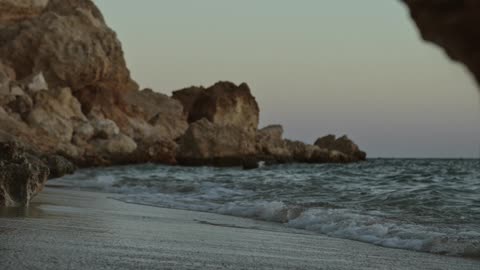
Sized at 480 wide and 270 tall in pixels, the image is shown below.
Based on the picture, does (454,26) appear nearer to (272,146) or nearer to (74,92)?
(272,146)

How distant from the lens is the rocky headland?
133 ft

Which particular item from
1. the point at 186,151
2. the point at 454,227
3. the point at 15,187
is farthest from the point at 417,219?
the point at 186,151

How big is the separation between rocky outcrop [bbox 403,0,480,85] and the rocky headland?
34.4m

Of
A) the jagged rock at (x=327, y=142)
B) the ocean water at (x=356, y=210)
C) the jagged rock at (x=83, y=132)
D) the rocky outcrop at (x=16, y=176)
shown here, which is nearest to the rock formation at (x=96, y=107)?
the jagged rock at (x=83, y=132)

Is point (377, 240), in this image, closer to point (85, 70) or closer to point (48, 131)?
point (48, 131)

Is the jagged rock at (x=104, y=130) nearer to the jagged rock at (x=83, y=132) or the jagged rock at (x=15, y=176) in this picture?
the jagged rock at (x=83, y=132)

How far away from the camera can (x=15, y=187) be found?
750cm

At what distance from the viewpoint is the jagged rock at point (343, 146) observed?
63.1m

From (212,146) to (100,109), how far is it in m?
10.7

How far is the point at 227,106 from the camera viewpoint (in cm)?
6444

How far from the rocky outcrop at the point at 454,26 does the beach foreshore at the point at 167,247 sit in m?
2.43

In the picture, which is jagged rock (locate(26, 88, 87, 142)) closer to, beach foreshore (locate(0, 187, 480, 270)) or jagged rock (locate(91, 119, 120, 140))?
jagged rock (locate(91, 119, 120, 140))

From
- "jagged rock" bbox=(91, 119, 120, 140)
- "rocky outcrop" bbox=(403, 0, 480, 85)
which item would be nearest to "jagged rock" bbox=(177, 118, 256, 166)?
"jagged rock" bbox=(91, 119, 120, 140)

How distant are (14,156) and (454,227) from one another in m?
4.62
